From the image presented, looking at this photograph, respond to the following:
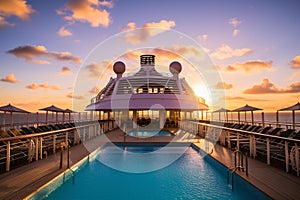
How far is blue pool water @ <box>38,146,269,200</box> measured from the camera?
163 inches

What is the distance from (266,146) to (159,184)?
3.50 meters

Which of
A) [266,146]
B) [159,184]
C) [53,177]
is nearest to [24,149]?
[53,177]

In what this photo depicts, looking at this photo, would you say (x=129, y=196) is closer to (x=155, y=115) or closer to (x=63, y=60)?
(x=63, y=60)

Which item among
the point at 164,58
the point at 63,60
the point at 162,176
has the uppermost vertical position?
the point at 164,58

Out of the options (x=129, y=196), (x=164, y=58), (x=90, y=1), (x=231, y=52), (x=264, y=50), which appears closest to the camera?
(x=129, y=196)

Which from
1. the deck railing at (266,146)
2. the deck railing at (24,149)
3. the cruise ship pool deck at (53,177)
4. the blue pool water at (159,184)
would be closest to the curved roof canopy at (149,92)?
the deck railing at (266,146)

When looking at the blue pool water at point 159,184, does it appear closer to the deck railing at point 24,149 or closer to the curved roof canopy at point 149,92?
the deck railing at point 24,149

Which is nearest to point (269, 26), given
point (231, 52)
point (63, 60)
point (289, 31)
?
point (289, 31)

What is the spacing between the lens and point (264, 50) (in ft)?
35.7

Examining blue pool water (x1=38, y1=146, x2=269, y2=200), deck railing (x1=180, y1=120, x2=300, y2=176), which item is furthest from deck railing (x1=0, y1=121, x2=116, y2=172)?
deck railing (x1=180, y1=120, x2=300, y2=176)

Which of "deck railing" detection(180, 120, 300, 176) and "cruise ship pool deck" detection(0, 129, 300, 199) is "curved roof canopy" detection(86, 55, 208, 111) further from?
"cruise ship pool deck" detection(0, 129, 300, 199)

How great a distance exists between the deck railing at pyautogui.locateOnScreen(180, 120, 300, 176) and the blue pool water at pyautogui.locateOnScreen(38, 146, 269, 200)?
1013 mm

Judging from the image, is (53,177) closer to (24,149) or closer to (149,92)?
(24,149)

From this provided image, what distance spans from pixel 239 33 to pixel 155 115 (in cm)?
1297
